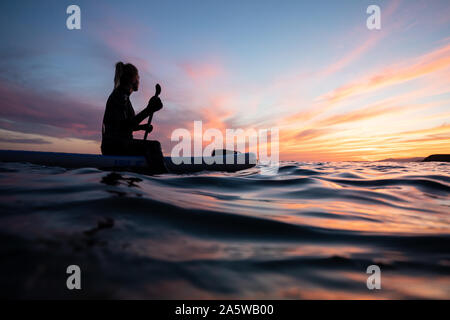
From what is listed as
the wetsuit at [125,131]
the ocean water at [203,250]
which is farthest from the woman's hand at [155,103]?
the ocean water at [203,250]

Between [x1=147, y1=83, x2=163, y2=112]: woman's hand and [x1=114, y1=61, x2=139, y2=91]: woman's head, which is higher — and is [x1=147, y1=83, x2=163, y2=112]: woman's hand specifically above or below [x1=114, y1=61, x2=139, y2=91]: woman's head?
below

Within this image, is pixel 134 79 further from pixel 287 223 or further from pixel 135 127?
pixel 287 223

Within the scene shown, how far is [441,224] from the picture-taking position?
6.24ft

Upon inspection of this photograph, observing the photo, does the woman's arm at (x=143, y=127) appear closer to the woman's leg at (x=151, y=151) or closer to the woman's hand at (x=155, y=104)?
the woman's leg at (x=151, y=151)

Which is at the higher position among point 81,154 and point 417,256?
point 81,154

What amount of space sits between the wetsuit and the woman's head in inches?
5.5

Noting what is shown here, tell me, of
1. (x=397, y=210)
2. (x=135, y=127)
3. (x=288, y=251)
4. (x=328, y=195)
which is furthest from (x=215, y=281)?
(x=135, y=127)

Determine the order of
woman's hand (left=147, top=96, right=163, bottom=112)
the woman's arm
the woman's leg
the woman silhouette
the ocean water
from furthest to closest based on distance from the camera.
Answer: the woman's arm < the woman's leg < the woman silhouette < woman's hand (left=147, top=96, right=163, bottom=112) < the ocean water

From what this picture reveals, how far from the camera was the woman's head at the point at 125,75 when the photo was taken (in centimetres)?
488

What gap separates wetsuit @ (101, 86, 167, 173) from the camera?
4.86 meters

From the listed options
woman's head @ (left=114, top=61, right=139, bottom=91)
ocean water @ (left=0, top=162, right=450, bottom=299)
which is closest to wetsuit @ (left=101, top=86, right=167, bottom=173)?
woman's head @ (left=114, top=61, right=139, bottom=91)

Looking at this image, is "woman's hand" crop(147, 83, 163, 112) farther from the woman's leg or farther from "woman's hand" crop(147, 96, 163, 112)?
the woman's leg
